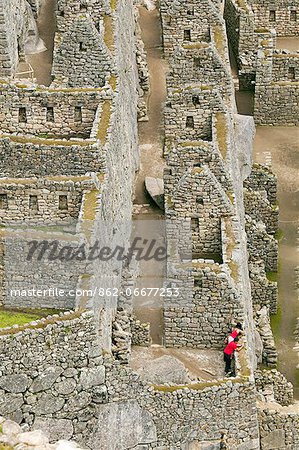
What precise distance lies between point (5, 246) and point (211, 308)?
23.3ft

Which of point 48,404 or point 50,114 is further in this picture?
point 50,114

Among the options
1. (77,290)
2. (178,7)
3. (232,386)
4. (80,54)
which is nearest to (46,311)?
(77,290)

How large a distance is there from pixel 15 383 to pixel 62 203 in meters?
6.67

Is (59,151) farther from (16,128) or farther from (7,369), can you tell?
(7,369)

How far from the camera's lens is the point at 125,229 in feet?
234

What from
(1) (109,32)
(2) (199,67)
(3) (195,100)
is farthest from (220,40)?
(1) (109,32)

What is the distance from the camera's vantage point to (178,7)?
83.6 meters

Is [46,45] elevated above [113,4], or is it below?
below

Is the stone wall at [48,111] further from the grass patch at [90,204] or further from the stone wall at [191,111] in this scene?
the grass patch at [90,204]

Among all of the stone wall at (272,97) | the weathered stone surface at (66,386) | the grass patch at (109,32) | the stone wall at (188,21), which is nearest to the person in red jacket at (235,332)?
the weathered stone surface at (66,386)

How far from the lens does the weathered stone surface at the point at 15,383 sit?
208 ft

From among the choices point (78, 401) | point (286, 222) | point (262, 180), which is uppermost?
point (78, 401)

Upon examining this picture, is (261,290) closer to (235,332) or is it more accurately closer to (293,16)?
(235,332)

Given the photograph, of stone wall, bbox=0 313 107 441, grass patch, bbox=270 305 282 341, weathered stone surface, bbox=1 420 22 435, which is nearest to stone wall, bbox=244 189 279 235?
grass patch, bbox=270 305 282 341
